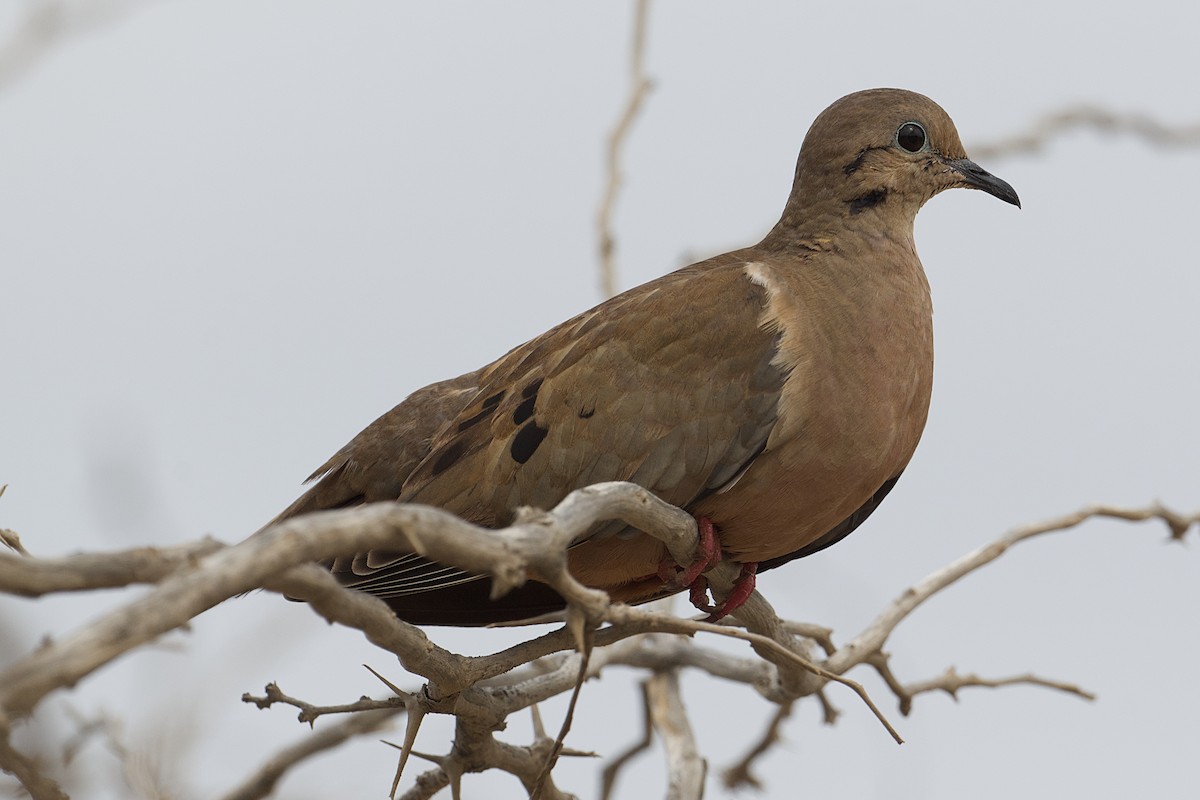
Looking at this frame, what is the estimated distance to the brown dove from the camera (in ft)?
12.9

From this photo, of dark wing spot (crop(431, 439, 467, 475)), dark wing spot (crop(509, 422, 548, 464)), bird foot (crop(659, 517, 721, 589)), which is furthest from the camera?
dark wing spot (crop(431, 439, 467, 475))

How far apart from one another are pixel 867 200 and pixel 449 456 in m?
1.45

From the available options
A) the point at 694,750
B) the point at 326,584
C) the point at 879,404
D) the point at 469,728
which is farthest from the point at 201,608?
the point at 694,750

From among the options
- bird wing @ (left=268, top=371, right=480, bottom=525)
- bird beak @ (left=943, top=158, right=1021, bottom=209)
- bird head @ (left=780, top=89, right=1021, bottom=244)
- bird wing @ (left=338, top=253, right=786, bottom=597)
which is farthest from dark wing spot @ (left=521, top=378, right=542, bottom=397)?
bird beak @ (left=943, top=158, right=1021, bottom=209)

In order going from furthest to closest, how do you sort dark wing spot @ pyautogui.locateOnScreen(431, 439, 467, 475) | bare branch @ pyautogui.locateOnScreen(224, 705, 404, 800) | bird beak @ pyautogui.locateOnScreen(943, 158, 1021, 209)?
bare branch @ pyautogui.locateOnScreen(224, 705, 404, 800) < bird beak @ pyautogui.locateOnScreen(943, 158, 1021, 209) < dark wing spot @ pyautogui.locateOnScreen(431, 439, 467, 475)

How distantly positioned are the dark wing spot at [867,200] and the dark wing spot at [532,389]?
1084 millimetres

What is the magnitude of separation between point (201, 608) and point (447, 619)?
8.29 ft

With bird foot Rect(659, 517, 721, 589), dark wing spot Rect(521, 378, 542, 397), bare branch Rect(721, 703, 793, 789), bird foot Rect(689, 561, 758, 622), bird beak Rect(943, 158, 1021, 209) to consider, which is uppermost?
bird beak Rect(943, 158, 1021, 209)

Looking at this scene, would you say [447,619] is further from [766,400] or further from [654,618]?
[654,618]

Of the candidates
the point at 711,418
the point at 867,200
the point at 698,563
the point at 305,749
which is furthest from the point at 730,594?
the point at 305,749

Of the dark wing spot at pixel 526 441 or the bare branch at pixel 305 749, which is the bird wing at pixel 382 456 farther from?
the bare branch at pixel 305 749

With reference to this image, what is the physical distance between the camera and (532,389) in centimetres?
420

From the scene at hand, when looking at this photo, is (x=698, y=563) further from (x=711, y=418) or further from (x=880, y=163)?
(x=880, y=163)

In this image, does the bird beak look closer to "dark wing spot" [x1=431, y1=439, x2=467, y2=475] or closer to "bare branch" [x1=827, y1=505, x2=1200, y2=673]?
"bare branch" [x1=827, y1=505, x2=1200, y2=673]
